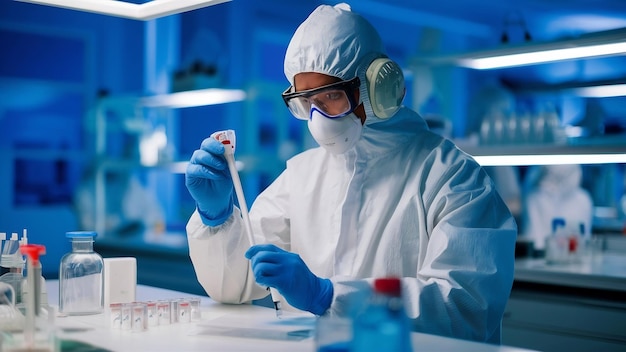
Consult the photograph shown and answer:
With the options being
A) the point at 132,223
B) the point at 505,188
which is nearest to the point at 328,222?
the point at 505,188

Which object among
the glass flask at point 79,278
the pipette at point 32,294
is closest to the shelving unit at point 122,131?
the glass flask at point 79,278

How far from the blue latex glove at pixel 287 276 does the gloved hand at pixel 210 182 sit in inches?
13.3

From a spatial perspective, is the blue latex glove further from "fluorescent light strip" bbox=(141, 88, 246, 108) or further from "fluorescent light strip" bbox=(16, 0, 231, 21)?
"fluorescent light strip" bbox=(141, 88, 246, 108)

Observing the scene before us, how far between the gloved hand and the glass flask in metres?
0.33

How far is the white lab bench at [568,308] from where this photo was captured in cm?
326

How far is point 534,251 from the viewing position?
424 centimetres

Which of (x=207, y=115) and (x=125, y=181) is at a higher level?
(x=207, y=115)

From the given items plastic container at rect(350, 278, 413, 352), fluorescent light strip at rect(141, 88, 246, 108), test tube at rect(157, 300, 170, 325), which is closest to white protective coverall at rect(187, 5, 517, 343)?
test tube at rect(157, 300, 170, 325)

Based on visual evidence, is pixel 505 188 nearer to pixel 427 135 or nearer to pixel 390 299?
pixel 427 135

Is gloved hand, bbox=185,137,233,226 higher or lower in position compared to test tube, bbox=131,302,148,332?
higher

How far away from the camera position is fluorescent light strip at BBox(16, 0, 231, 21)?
209 centimetres

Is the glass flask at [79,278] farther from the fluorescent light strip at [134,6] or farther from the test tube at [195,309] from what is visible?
the fluorescent light strip at [134,6]

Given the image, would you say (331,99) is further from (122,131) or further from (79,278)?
(122,131)

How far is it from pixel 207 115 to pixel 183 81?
149 cm
